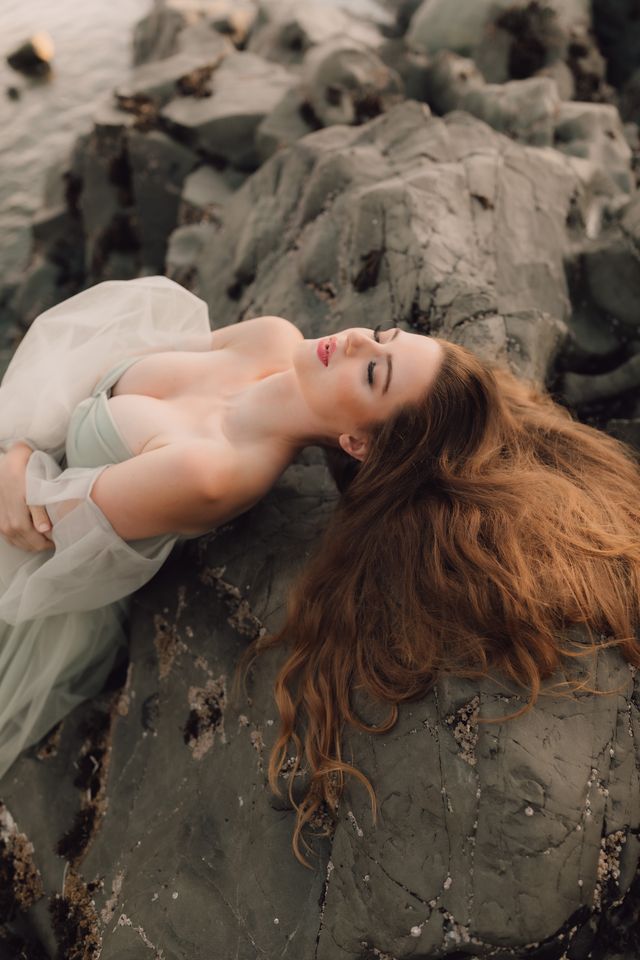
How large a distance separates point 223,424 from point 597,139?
640cm

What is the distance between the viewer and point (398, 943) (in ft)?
11.5

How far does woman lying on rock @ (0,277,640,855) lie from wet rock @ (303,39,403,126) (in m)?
4.98

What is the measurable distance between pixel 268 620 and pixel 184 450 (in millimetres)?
1221

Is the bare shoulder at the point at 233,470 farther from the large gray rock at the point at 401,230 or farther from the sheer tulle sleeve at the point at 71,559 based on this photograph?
the large gray rock at the point at 401,230

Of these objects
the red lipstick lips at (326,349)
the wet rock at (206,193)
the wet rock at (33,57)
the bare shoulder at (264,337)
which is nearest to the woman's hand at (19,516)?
the bare shoulder at (264,337)

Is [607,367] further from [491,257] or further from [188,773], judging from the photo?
[188,773]

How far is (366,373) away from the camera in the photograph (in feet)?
14.1

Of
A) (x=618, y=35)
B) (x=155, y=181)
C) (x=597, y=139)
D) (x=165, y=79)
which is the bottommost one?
(x=618, y=35)

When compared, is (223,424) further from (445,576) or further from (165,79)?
(165,79)

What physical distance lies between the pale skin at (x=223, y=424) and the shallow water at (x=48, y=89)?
7.52m

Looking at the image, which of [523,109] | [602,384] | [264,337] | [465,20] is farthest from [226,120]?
[602,384]

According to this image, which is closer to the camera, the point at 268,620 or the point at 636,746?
the point at 636,746

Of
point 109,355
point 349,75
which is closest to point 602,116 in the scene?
point 349,75

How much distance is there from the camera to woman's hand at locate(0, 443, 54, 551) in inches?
176
